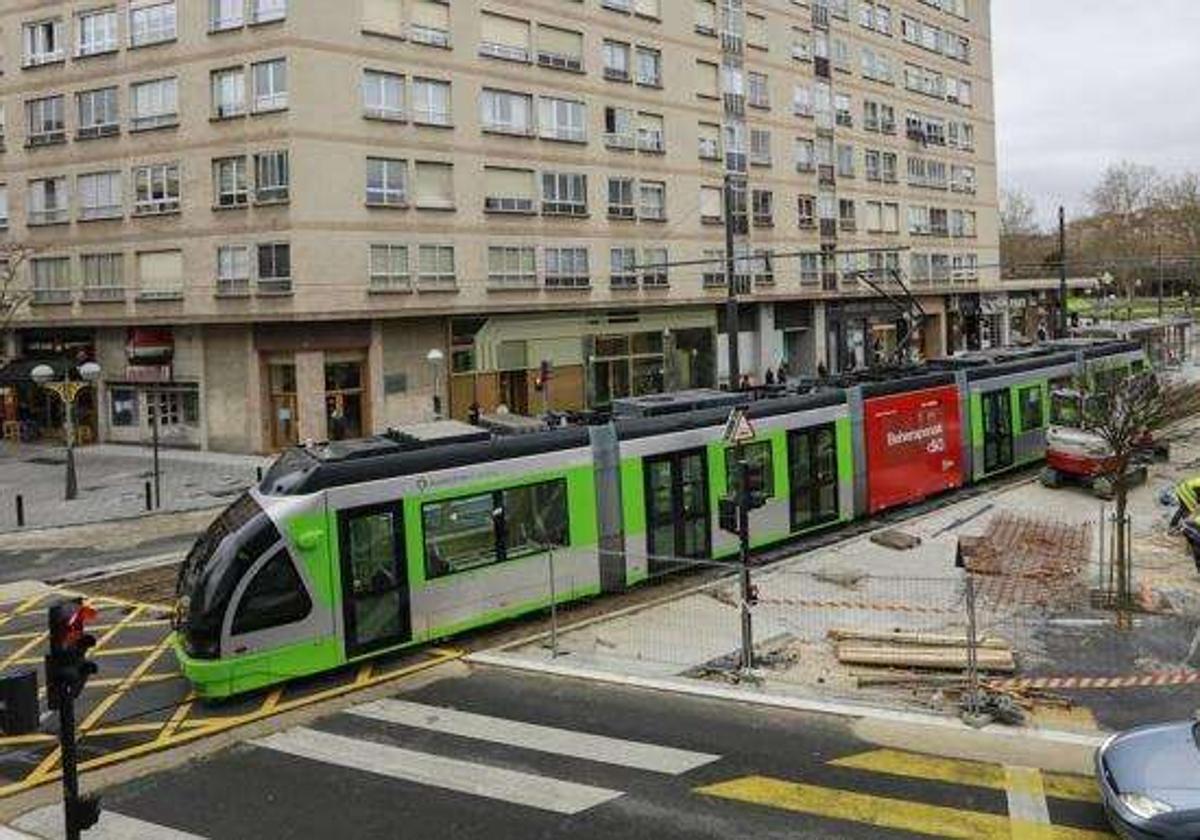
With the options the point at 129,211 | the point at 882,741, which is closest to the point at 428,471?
the point at 882,741

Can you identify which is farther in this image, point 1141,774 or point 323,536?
Result: point 323,536

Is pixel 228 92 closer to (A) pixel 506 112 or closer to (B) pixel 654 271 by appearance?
(A) pixel 506 112

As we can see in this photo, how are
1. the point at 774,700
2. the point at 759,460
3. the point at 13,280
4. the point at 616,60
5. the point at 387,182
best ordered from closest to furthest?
the point at 774,700
the point at 759,460
the point at 387,182
the point at 13,280
the point at 616,60

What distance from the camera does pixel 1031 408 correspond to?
28516 mm

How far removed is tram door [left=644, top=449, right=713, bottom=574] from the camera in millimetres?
17766

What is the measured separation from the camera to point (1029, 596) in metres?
17.1

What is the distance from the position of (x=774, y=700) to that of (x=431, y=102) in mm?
29603

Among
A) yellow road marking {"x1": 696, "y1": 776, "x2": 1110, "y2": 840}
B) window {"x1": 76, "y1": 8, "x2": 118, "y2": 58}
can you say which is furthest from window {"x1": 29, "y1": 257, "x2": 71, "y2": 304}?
yellow road marking {"x1": 696, "y1": 776, "x2": 1110, "y2": 840}

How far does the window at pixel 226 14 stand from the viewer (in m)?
35.5

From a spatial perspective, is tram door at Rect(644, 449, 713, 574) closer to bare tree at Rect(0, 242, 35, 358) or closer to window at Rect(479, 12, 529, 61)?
window at Rect(479, 12, 529, 61)

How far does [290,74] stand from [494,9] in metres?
8.43

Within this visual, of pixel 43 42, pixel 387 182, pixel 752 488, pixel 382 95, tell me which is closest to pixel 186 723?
pixel 752 488

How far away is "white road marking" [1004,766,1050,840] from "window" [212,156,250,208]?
30655 mm

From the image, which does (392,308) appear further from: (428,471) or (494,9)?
(428,471)
